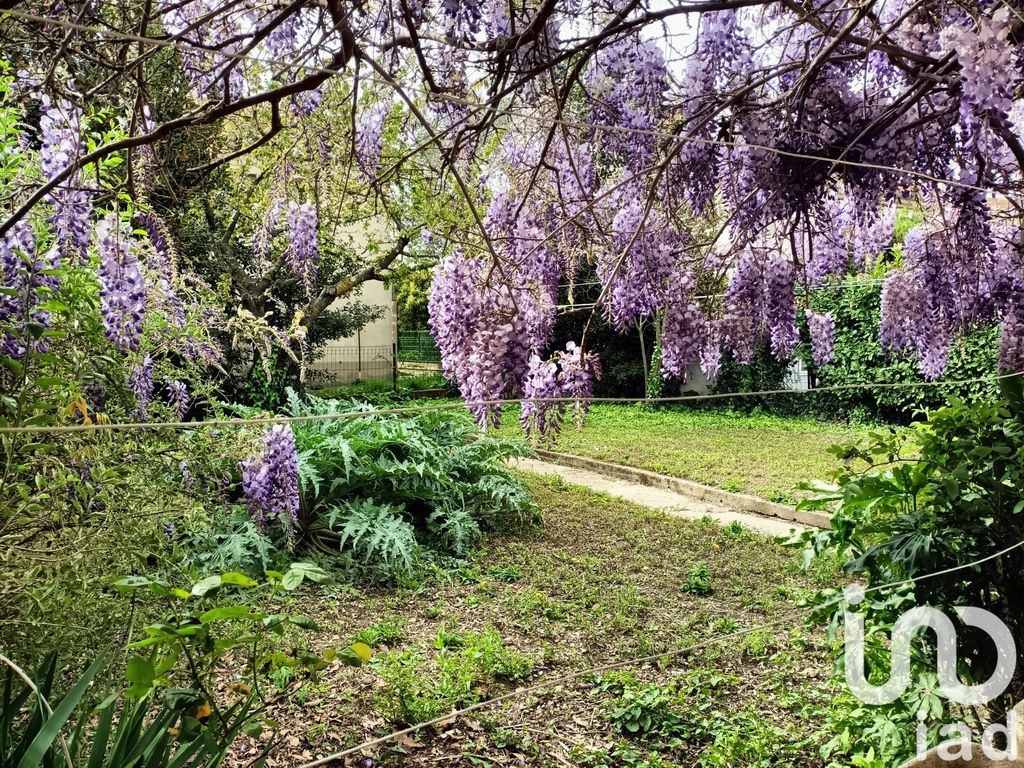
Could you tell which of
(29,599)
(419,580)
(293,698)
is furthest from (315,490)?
(29,599)

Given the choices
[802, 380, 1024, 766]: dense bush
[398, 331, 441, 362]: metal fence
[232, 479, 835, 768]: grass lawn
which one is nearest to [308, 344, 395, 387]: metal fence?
[398, 331, 441, 362]: metal fence

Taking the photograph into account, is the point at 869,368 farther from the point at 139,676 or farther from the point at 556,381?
the point at 139,676

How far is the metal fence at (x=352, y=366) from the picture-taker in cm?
512

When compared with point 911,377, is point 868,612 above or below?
below

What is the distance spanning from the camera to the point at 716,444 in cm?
516

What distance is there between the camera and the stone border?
12.3 feet

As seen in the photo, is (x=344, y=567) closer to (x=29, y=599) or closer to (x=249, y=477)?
(x=249, y=477)

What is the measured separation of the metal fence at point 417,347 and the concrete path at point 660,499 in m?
0.94

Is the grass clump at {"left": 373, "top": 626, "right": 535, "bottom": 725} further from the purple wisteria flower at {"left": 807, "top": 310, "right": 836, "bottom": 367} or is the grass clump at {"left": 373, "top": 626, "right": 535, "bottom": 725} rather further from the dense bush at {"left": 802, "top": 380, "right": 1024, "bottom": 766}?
the purple wisteria flower at {"left": 807, "top": 310, "right": 836, "bottom": 367}

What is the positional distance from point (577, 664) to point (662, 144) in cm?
146

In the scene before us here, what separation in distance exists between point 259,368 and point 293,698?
2794 millimetres

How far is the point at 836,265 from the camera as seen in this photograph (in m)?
2.82

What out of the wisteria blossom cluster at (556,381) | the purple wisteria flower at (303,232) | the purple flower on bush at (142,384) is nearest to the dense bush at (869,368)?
the wisteria blossom cluster at (556,381)

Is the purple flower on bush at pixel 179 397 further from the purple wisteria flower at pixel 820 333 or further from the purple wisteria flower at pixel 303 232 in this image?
the purple wisteria flower at pixel 820 333
